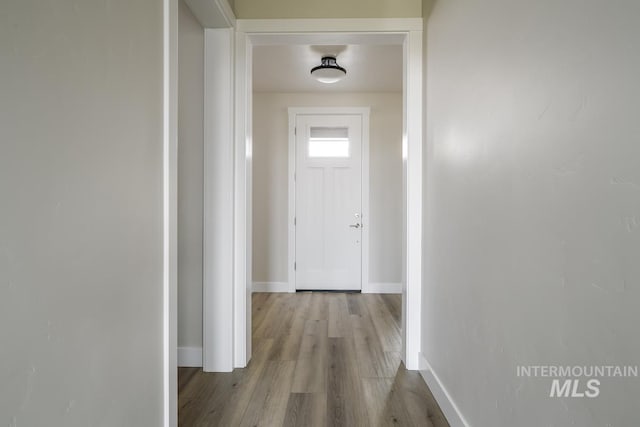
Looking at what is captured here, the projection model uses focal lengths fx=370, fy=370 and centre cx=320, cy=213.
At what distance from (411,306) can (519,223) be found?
1.44 m

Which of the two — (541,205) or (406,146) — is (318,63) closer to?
(406,146)

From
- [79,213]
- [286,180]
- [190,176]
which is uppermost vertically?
[286,180]

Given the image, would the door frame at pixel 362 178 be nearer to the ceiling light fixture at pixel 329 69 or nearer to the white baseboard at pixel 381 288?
the white baseboard at pixel 381 288

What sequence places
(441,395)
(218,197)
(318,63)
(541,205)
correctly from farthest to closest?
(318,63)
(218,197)
(441,395)
(541,205)

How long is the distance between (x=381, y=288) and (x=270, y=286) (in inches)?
57.0

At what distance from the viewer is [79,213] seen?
915 millimetres

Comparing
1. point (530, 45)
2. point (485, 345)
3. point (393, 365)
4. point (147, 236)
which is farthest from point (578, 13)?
point (393, 365)

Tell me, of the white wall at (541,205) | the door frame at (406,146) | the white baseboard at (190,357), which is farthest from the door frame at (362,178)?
the white wall at (541,205)

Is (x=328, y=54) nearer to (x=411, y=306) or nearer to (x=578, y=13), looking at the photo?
(x=411, y=306)

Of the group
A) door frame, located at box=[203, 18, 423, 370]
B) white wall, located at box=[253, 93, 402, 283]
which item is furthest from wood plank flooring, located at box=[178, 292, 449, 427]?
white wall, located at box=[253, 93, 402, 283]

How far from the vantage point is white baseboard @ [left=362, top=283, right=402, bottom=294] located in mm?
4781

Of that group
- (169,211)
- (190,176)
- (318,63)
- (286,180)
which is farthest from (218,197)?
(286,180)

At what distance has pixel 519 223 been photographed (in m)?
1.21

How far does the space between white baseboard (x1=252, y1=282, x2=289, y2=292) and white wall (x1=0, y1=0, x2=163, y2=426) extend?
3.51 meters
